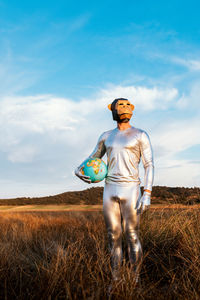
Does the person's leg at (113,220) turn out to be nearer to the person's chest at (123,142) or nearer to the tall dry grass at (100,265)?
the tall dry grass at (100,265)

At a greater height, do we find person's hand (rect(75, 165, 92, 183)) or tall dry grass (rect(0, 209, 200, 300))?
person's hand (rect(75, 165, 92, 183))

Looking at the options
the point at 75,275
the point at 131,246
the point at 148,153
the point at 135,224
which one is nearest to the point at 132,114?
the point at 148,153

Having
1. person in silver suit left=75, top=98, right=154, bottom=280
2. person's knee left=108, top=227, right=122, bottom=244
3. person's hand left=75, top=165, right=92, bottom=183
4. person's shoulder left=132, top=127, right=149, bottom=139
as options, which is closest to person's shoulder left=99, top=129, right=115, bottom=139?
person in silver suit left=75, top=98, right=154, bottom=280

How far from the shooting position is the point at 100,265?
3969mm

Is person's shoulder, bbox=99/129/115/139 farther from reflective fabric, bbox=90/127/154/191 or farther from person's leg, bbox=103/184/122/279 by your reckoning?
person's leg, bbox=103/184/122/279

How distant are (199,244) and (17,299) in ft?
10.5

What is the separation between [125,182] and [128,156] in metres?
0.37

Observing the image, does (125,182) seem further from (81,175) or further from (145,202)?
(81,175)

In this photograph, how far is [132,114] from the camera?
4.52m

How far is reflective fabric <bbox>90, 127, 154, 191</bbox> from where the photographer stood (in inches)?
167

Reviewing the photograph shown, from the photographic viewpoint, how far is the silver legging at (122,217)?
415 cm

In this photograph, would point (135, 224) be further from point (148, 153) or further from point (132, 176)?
point (148, 153)

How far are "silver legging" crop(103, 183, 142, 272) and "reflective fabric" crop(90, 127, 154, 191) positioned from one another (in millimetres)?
132

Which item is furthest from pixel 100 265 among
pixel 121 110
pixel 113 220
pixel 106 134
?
pixel 121 110
